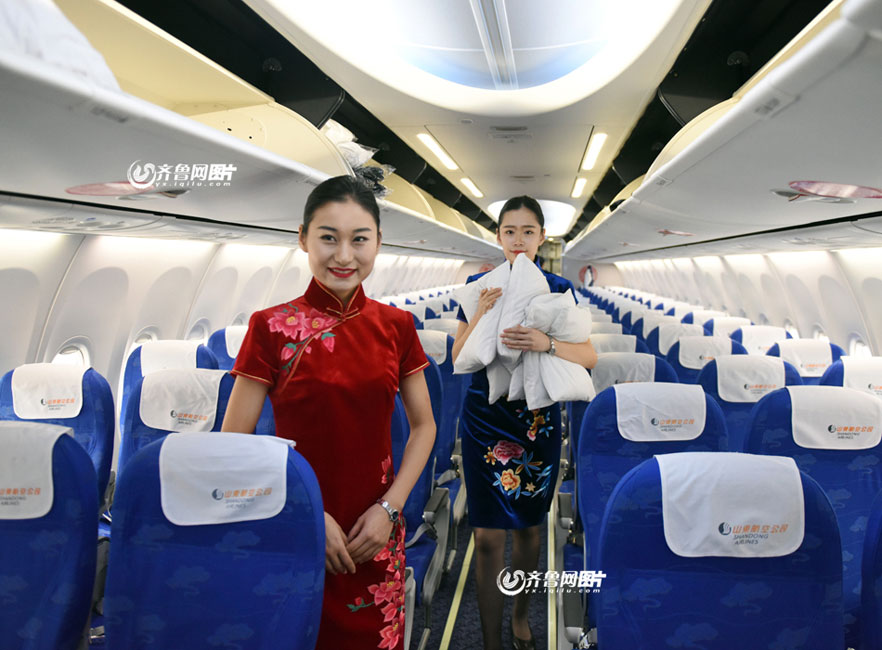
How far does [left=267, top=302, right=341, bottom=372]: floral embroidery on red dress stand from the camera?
1.46 meters

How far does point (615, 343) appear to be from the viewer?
15.0 feet

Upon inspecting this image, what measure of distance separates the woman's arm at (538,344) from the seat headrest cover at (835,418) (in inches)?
31.9

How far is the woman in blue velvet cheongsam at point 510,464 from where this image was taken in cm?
248

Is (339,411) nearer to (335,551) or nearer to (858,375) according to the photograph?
(335,551)

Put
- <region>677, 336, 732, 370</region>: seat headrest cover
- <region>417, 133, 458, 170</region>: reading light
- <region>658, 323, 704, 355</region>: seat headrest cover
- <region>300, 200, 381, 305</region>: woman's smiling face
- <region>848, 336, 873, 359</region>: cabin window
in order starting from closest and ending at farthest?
<region>300, 200, 381, 305</region>: woman's smiling face, <region>677, 336, 732, 370</region>: seat headrest cover, <region>658, 323, 704, 355</region>: seat headrest cover, <region>848, 336, 873, 359</region>: cabin window, <region>417, 133, 458, 170</region>: reading light

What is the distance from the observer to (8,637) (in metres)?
1.51

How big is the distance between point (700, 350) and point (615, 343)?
25.8 inches

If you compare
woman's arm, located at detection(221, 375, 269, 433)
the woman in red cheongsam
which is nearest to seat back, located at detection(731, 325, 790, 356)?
the woman in red cheongsam

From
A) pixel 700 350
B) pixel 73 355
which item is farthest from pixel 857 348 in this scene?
pixel 73 355

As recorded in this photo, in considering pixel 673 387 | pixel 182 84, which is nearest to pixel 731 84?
pixel 673 387

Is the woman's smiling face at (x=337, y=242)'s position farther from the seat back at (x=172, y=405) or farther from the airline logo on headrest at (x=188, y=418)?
the airline logo on headrest at (x=188, y=418)

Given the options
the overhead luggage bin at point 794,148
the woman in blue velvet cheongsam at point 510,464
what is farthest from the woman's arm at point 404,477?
the overhead luggage bin at point 794,148

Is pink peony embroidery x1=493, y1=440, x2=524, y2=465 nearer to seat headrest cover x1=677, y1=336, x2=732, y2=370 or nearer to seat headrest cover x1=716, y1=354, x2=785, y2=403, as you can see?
seat headrest cover x1=716, y1=354, x2=785, y2=403

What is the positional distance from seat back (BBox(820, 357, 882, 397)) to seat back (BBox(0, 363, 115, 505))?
4.07m
